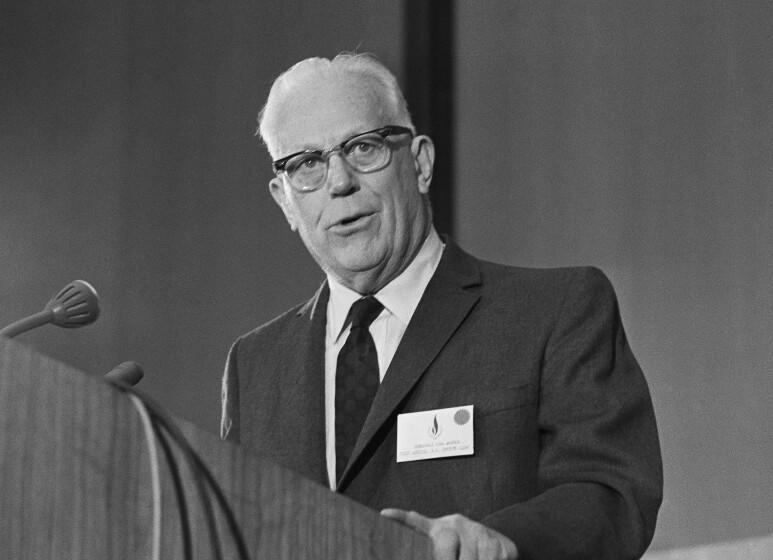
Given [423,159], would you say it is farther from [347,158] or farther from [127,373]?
[127,373]

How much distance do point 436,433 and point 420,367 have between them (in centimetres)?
12

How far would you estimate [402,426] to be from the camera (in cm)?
195

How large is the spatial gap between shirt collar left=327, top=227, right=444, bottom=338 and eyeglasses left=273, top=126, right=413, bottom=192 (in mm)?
161

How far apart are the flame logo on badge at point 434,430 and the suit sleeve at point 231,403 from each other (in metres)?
0.46

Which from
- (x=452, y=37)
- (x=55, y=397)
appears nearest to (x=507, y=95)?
(x=452, y=37)

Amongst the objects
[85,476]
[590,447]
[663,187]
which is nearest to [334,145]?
[590,447]

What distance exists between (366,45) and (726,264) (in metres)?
1.44

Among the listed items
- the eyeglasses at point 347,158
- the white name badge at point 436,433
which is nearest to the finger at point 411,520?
the white name badge at point 436,433

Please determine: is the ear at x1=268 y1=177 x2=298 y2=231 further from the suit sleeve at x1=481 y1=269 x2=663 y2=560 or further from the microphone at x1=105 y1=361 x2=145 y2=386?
the microphone at x1=105 y1=361 x2=145 y2=386

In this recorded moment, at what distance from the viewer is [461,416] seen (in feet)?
6.41

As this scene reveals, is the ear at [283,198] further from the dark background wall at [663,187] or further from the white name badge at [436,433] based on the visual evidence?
the dark background wall at [663,187]

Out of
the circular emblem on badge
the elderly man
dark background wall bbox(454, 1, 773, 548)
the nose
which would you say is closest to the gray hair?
the elderly man

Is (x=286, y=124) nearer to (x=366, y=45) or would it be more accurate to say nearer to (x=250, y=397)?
(x=250, y=397)

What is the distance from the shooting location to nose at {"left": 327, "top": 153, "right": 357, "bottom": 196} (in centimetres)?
218
